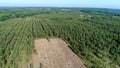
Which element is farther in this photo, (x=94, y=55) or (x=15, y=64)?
(x=94, y=55)

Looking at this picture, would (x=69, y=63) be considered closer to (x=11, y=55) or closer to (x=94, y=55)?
(x=94, y=55)

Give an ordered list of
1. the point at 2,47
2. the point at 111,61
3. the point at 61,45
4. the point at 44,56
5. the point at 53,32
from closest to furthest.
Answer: the point at 111,61 < the point at 44,56 < the point at 2,47 < the point at 61,45 < the point at 53,32

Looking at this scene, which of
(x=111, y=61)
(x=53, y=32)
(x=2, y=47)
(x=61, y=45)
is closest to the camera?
(x=111, y=61)

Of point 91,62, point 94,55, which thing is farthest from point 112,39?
point 91,62

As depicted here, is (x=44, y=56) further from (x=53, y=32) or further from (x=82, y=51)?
(x=53, y=32)

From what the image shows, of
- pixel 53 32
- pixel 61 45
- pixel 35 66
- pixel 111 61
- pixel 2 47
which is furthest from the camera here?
pixel 53 32

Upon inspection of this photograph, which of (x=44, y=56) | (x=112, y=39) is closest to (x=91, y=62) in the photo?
(x=44, y=56)
